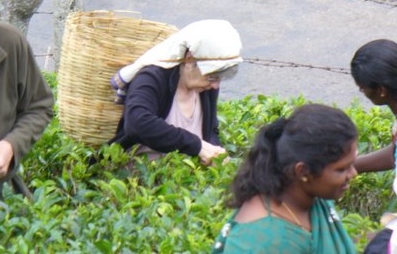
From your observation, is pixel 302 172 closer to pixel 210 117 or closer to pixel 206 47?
pixel 206 47

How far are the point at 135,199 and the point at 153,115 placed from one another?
0.72m

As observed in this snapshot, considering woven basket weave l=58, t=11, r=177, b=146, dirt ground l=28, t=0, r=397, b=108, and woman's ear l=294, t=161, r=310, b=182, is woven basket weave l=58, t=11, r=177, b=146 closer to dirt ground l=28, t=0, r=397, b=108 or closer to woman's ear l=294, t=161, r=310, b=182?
woman's ear l=294, t=161, r=310, b=182

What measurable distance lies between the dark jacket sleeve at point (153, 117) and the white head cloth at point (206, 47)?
79mm

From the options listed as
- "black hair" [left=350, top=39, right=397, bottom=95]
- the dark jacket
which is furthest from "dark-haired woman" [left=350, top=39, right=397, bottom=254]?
the dark jacket

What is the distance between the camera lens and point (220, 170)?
5.38m

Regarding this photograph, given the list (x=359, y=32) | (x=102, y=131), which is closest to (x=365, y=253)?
(x=102, y=131)

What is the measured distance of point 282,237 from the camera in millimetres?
3354

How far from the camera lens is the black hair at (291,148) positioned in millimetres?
3404

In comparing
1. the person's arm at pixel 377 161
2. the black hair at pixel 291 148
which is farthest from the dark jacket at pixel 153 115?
the black hair at pixel 291 148

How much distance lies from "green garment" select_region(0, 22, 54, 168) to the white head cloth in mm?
746

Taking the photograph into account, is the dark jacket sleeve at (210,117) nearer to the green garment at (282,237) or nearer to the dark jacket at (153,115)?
the dark jacket at (153,115)

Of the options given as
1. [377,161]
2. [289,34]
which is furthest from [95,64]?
[289,34]

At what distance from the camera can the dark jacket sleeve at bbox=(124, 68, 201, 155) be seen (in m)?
5.54

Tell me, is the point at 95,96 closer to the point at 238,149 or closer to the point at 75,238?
the point at 238,149
